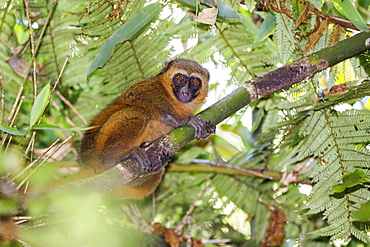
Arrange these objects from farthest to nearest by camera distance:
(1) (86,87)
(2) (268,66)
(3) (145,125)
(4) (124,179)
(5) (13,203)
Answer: (1) (86,87) < (2) (268,66) < (3) (145,125) < (4) (124,179) < (5) (13,203)

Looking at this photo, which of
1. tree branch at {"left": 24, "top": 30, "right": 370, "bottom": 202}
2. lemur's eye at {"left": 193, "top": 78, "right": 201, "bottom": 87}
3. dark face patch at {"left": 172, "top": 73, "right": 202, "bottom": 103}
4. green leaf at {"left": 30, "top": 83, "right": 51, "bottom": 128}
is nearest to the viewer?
green leaf at {"left": 30, "top": 83, "right": 51, "bottom": 128}

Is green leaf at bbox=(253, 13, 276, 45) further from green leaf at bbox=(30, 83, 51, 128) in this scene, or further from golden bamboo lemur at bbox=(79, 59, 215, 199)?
green leaf at bbox=(30, 83, 51, 128)

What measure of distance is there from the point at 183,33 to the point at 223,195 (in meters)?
2.06

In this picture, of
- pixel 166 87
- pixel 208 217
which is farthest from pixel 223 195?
pixel 166 87

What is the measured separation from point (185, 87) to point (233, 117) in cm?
70

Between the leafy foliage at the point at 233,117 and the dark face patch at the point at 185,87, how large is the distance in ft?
1.02

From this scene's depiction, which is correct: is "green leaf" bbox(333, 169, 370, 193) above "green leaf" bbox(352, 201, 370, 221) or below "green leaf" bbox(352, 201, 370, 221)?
above

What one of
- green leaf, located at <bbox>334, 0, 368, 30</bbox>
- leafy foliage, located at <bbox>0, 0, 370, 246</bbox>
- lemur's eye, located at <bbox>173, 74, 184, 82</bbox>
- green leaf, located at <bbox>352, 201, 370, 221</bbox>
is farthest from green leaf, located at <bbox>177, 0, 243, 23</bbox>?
green leaf, located at <bbox>352, 201, 370, 221</bbox>

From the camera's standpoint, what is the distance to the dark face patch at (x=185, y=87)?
461cm

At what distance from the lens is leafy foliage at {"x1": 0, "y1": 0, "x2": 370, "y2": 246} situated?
3662mm

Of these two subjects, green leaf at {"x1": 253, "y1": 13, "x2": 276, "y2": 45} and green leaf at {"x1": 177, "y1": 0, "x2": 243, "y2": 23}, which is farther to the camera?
green leaf at {"x1": 253, "y1": 13, "x2": 276, "y2": 45}

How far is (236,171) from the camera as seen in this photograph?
4.85 metres

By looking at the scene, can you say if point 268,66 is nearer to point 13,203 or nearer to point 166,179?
point 166,179

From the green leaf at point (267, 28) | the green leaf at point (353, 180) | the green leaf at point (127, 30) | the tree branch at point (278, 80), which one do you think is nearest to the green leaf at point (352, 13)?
the tree branch at point (278, 80)
